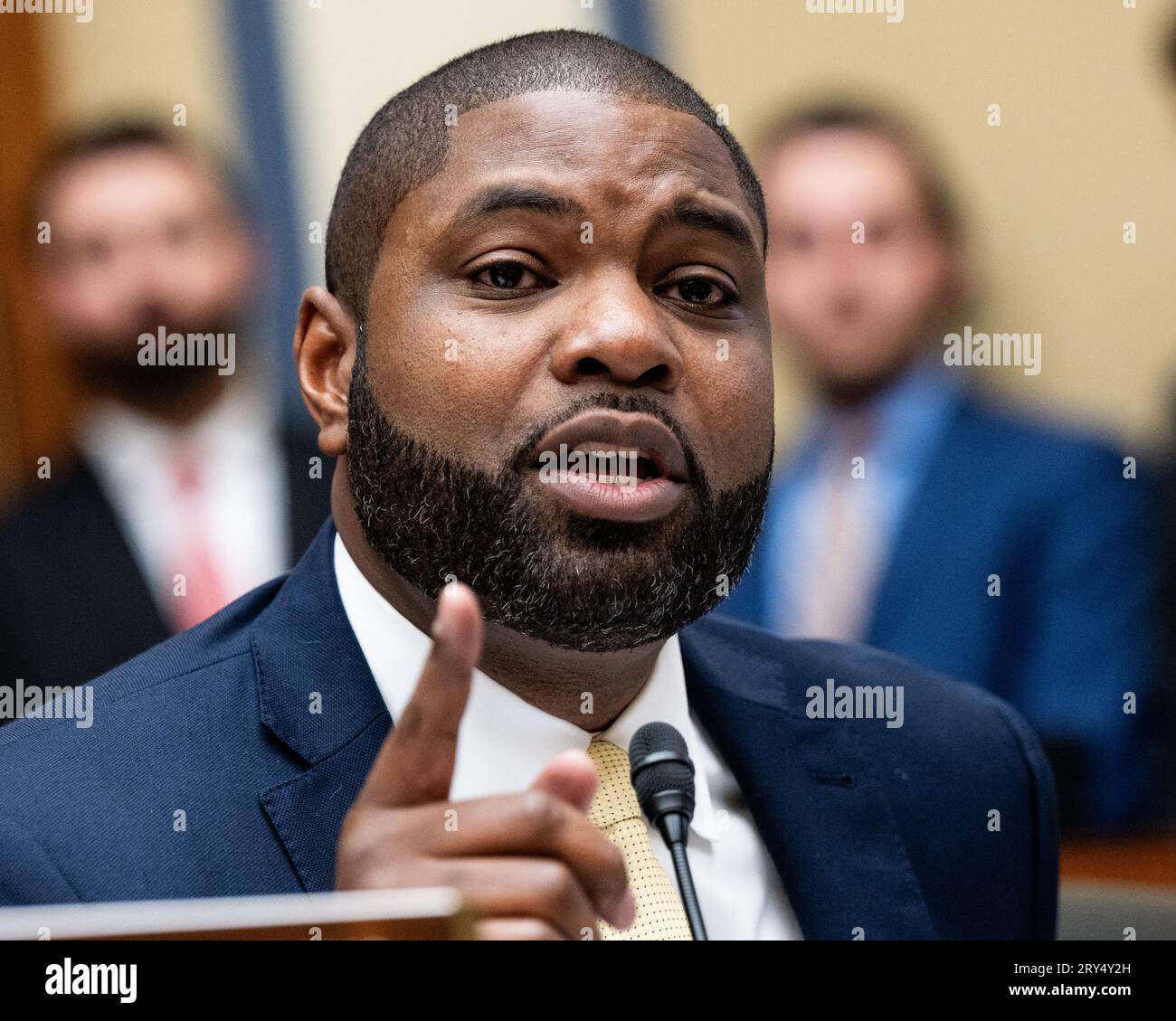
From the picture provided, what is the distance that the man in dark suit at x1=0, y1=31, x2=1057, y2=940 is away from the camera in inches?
89.7

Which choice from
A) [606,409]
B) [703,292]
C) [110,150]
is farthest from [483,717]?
[110,150]

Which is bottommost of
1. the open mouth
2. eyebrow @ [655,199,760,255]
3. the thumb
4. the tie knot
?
the tie knot

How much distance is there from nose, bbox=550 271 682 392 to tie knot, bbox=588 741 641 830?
1.86 ft

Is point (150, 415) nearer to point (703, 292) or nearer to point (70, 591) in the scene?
point (70, 591)

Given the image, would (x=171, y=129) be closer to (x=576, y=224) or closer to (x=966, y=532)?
(x=966, y=532)

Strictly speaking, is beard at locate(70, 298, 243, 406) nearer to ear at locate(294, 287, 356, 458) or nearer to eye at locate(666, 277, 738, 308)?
ear at locate(294, 287, 356, 458)

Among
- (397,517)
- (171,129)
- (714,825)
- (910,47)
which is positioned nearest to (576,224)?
(397,517)

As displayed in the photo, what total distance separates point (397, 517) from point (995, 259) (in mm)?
3503

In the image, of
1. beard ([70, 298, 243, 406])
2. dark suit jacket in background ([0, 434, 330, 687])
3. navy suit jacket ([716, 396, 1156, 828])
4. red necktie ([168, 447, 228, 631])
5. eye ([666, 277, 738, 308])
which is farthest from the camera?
beard ([70, 298, 243, 406])

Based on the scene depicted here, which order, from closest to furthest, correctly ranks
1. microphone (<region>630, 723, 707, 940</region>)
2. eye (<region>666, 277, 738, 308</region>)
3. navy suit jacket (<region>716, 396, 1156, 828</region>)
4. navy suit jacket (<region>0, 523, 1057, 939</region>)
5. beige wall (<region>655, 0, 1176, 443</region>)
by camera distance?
1. microphone (<region>630, 723, 707, 940</region>)
2. navy suit jacket (<region>0, 523, 1057, 939</region>)
3. eye (<region>666, 277, 738, 308</region>)
4. navy suit jacket (<region>716, 396, 1156, 828</region>)
5. beige wall (<region>655, 0, 1176, 443</region>)

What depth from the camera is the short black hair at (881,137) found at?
4.89m

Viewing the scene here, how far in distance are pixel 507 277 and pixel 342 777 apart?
76 cm

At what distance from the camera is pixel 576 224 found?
2.36 meters

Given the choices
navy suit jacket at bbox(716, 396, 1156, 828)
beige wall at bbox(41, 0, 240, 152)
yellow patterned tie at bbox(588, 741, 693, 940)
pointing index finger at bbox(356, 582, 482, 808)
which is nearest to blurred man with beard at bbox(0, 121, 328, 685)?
beige wall at bbox(41, 0, 240, 152)
